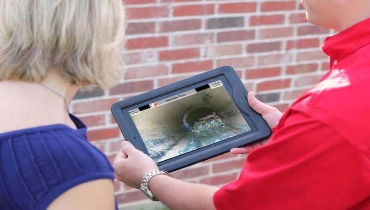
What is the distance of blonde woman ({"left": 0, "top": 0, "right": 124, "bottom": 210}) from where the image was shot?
1.45 meters

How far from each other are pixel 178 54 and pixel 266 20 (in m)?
0.56

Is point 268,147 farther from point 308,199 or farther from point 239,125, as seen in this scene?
point 239,125

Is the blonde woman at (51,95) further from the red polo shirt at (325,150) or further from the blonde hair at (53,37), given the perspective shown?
the red polo shirt at (325,150)

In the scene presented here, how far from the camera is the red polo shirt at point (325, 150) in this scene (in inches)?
54.6

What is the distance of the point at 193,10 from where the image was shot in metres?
3.16

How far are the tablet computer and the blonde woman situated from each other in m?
0.31

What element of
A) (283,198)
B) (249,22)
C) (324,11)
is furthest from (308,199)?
(249,22)

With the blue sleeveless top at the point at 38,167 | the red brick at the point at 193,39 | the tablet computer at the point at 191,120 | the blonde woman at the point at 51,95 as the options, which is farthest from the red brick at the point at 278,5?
the blue sleeveless top at the point at 38,167

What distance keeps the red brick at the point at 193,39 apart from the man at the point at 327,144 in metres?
1.56

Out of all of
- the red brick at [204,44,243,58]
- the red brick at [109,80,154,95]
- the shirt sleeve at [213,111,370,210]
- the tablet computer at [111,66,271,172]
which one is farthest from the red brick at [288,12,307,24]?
the shirt sleeve at [213,111,370,210]

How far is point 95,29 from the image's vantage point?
160cm

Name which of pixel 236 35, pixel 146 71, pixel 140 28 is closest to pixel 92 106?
pixel 146 71

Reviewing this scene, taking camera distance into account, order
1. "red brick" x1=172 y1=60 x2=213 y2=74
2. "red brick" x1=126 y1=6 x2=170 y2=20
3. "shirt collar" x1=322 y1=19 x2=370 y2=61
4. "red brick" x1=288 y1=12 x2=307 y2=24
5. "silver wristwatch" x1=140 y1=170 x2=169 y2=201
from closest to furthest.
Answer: "shirt collar" x1=322 y1=19 x2=370 y2=61 < "silver wristwatch" x1=140 y1=170 x2=169 y2=201 < "red brick" x1=126 y1=6 x2=170 y2=20 < "red brick" x1=172 y1=60 x2=213 y2=74 < "red brick" x1=288 y1=12 x2=307 y2=24

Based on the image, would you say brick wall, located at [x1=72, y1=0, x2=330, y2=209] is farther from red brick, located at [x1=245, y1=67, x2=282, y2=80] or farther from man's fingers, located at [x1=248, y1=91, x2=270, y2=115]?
man's fingers, located at [x1=248, y1=91, x2=270, y2=115]
